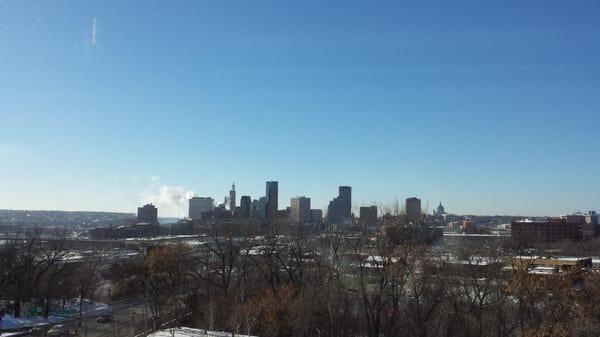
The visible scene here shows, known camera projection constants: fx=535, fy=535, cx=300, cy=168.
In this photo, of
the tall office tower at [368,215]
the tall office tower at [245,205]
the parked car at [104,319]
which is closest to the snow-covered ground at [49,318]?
the parked car at [104,319]

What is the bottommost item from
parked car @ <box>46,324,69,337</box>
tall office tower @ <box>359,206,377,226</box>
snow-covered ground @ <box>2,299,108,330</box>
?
snow-covered ground @ <box>2,299,108,330</box>

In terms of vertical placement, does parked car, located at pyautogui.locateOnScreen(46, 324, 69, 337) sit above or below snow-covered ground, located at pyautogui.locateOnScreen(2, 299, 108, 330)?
above

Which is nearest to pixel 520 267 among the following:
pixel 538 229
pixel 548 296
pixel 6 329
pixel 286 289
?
pixel 548 296

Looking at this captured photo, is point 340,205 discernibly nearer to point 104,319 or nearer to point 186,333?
point 104,319

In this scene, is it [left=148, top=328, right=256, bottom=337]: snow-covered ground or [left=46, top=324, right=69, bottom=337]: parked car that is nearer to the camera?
[left=148, top=328, right=256, bottom=337]: snow-covered ground

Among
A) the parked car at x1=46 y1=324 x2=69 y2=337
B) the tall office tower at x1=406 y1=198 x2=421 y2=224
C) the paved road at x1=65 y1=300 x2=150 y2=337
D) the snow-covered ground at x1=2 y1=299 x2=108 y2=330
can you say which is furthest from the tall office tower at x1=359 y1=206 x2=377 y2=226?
the snow-covered ground at x1=2 y1=299 x2=108 y2=330

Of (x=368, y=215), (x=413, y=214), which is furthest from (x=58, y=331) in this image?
(x=413, y=214)

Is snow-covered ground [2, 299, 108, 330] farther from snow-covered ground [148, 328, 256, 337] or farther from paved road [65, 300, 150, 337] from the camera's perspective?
snow-covered ground [148, 328, 256, 337]

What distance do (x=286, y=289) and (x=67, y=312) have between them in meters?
26.9

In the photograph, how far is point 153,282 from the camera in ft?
140

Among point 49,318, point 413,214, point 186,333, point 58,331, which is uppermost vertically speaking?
point 413,214

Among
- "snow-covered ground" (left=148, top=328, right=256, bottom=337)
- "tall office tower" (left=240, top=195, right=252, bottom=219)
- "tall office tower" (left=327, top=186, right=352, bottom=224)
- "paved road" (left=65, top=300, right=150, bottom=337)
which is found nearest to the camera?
"snow-covered ground" (left=148, top=328, right=256, bottom=337)

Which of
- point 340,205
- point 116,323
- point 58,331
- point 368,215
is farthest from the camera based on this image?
point 340,205

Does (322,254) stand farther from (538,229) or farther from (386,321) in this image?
(538,229)
